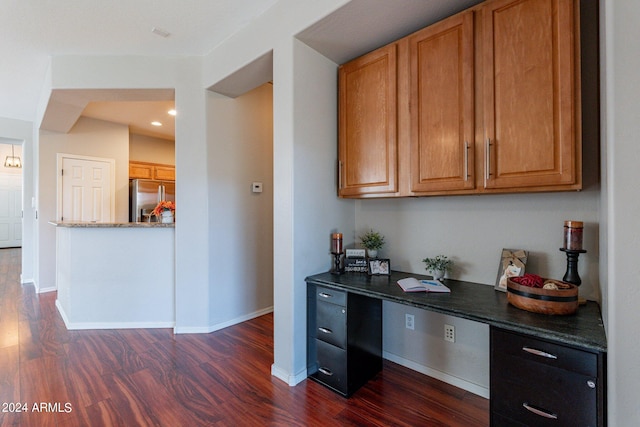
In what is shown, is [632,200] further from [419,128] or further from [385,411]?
[385,411]

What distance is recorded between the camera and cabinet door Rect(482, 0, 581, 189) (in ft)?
4.58

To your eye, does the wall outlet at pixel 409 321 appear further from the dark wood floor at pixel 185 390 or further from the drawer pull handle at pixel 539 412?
the drawer pull handle at pixel 539 412

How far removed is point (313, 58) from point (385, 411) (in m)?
2.37

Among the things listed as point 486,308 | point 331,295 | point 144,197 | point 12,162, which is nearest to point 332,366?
point 331,295

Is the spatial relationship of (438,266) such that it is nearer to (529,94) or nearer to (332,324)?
(332,324)

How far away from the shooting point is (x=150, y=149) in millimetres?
5637

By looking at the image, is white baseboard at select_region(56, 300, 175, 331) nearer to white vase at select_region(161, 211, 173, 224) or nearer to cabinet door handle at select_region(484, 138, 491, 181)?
white vase at select_region(161, 211, 173, 224)

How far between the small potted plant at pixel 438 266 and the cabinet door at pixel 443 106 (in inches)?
20.3

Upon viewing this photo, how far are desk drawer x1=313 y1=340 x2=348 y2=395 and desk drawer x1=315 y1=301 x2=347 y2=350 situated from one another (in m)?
0.05

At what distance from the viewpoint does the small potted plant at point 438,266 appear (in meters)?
2.04

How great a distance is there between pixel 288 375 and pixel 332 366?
331 mm

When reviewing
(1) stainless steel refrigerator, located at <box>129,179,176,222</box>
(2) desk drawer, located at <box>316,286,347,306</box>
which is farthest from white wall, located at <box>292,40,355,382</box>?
(1) stainless steel refrigerator, located at <box>129,179,176,222</box>

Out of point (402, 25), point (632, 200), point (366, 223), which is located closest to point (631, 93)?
point (632, 200)

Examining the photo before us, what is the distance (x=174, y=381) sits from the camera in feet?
6.91
